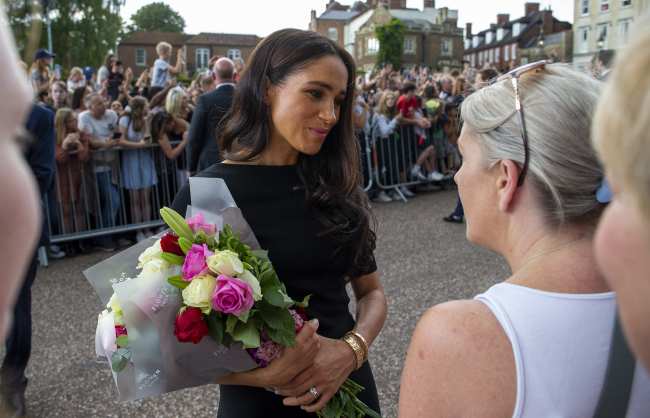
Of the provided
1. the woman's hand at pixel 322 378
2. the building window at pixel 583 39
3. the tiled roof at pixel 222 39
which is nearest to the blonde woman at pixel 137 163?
the woman's hand at pixel 322 378

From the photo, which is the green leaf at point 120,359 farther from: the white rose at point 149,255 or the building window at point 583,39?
the building window at point 583,39

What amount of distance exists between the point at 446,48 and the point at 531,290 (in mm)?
84497

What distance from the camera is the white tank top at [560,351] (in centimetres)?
119

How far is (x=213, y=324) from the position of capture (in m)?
1.65

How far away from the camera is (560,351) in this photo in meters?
1.21

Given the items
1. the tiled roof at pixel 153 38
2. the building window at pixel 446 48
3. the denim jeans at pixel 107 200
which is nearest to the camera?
the denim jeans at pixel 107 200

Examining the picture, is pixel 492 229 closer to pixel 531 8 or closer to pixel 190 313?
pixel 190 313

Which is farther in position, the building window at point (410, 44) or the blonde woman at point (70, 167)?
the building window at point (410, 44)

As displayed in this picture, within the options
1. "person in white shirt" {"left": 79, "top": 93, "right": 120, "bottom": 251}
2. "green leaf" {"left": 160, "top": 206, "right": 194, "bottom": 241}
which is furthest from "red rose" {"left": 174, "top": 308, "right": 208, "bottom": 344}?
"person in white shirt" {"left": 79, "top": 93, "right": 120, "bottom": 251}

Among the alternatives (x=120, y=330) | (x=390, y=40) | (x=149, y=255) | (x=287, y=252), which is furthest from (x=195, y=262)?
(x=390, y=40)

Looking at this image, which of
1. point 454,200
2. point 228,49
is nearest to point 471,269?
point 454,200

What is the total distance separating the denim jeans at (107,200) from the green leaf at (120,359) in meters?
6.40

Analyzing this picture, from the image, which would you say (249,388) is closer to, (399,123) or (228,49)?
(399,123)

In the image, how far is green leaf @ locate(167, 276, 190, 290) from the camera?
165 centimetres
